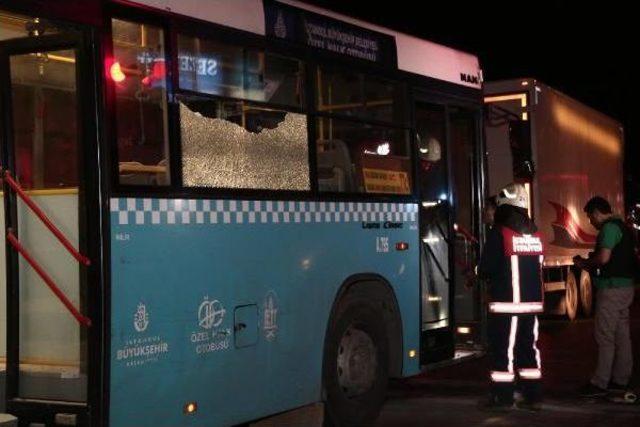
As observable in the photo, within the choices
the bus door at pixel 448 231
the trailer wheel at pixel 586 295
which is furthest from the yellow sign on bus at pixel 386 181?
the trailer wheel at pixel 586 295

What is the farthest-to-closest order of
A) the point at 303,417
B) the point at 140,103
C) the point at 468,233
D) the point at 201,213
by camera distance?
the point at 468,233 → the point at 303,417 → the point at 201,213 → the point at 140,103

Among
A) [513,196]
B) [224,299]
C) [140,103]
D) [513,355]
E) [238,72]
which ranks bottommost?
[513,355]

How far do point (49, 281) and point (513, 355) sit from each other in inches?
182

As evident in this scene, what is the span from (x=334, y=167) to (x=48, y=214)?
2514 millimetres

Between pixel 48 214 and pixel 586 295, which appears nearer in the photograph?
pixel 48 214

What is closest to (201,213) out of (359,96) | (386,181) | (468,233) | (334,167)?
(334,167)

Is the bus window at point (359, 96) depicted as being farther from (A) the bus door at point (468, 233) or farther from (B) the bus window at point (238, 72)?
(A) the bus door at point (468, 233)

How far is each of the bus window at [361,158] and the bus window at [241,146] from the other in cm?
34

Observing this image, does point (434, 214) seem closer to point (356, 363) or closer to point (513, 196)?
point (513, 196)

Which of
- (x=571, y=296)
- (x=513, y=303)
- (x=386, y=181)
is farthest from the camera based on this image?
(x=571, y=296)

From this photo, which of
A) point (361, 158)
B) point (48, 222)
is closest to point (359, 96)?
point (361, 158)

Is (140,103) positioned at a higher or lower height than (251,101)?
lower

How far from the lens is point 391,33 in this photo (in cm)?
842

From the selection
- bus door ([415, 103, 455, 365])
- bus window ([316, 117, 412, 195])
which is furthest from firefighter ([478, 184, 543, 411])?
bus window ([316, 117, 412, 195])
